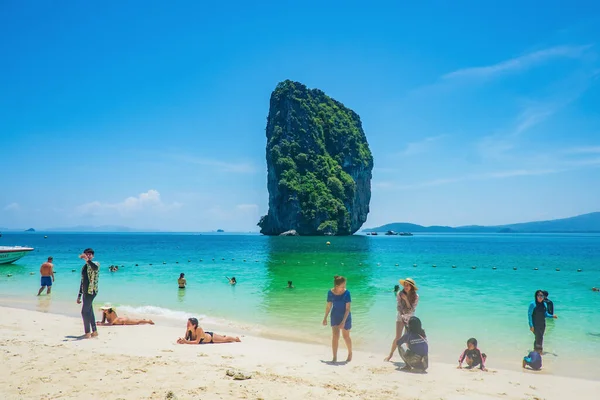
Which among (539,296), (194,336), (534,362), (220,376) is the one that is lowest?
(534,362)

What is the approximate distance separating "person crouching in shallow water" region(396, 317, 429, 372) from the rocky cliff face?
106 m

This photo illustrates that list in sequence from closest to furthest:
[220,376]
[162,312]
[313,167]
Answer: [220,376]
[162,312]
[313,167]

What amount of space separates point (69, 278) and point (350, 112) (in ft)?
463

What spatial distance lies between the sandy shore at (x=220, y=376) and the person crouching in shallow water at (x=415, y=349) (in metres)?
0.26

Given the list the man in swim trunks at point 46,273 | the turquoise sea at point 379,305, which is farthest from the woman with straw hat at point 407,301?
the man in swim trunks at point 46,273

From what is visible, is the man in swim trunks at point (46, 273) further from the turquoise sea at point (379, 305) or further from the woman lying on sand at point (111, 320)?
the woman lying on sand at point (111, 320)

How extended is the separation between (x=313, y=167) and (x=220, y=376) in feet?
393

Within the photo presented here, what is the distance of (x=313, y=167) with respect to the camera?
413 feet

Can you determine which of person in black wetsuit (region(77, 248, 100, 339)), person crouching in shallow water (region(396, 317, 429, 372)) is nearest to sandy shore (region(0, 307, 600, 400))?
person crouching in shallow water (region(396, 317, 429, 372))

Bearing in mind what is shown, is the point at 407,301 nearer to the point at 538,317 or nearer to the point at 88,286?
the point at 538,317

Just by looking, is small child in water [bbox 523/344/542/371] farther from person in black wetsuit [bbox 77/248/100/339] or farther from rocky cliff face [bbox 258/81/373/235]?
rocky cliff face [bbox 258/81/373/235]

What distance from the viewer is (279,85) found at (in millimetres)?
137750

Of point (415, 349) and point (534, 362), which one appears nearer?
point (415, 349)

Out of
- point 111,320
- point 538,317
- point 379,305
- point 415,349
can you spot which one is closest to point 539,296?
point 538,317
